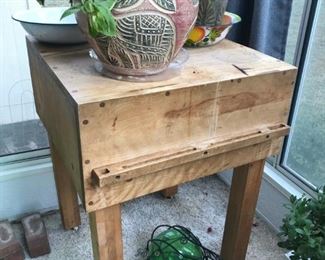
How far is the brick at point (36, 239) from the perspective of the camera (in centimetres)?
112

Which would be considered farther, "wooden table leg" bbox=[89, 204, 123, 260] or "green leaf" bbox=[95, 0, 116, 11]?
"wooden table leg" bbox=[89, 204, 123, 260]

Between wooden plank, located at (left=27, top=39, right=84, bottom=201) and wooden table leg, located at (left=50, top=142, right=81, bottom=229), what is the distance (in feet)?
0.72

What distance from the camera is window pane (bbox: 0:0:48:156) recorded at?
3.62ft

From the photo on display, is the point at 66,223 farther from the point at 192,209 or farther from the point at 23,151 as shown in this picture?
the point at 192,209

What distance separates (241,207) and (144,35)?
1.65 ft

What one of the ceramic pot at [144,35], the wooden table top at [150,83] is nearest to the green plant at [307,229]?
the wooden table top at [150,83]

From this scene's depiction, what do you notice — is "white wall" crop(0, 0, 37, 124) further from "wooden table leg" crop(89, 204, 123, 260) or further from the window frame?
the window frame

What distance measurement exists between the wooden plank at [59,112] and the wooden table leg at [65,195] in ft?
0.72

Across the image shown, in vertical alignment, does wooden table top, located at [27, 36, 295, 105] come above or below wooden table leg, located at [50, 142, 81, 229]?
above

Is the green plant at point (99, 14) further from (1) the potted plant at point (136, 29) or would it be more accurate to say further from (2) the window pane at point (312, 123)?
(2) the window pane at point (312, 123)

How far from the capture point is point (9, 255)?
107cm

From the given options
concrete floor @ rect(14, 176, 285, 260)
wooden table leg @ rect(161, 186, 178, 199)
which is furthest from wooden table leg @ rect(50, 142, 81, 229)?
wooden table leg @ rect(161, 186, 178, 199)

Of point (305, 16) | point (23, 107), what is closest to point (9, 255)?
point (23, 107)

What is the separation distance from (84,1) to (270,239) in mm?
963
